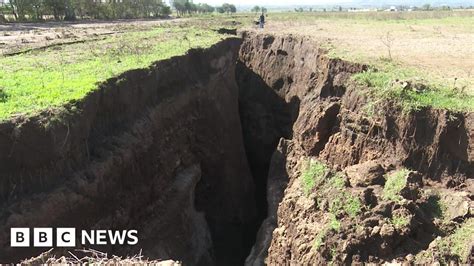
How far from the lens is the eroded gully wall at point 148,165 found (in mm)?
11844

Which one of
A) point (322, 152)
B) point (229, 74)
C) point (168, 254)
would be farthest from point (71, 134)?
point (229, 74)

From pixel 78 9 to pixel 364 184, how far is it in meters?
52.6

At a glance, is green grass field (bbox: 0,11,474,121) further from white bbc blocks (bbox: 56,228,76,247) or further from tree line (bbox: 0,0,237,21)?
tree line (bbox: 0,0,237,21)

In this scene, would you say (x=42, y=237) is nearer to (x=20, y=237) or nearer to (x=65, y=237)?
(x=20, y=237)

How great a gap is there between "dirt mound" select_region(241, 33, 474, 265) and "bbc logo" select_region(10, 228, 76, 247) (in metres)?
6.59

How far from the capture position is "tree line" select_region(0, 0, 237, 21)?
48812 millimetres

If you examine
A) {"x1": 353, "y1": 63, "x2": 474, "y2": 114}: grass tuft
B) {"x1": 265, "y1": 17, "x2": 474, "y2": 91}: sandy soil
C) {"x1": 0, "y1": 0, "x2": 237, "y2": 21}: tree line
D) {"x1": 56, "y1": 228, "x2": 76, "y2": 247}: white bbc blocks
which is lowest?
{"x1": 56, "y1": 228, "x2": 76, "y2": 247}: white bbc blocks

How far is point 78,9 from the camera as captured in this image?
5750cm

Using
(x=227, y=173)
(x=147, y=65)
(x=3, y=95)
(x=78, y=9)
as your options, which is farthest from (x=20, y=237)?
(x=78, y=9)

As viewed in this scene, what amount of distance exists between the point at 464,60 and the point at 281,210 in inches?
449

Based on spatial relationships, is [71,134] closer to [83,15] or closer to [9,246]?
[9,246]

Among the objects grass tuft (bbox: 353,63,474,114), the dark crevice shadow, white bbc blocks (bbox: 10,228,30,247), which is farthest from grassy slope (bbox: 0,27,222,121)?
grass tuft (bbox: 353,63,474,114)

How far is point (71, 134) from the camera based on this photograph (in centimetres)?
1295

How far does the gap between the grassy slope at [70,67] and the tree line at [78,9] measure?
2724 cm
